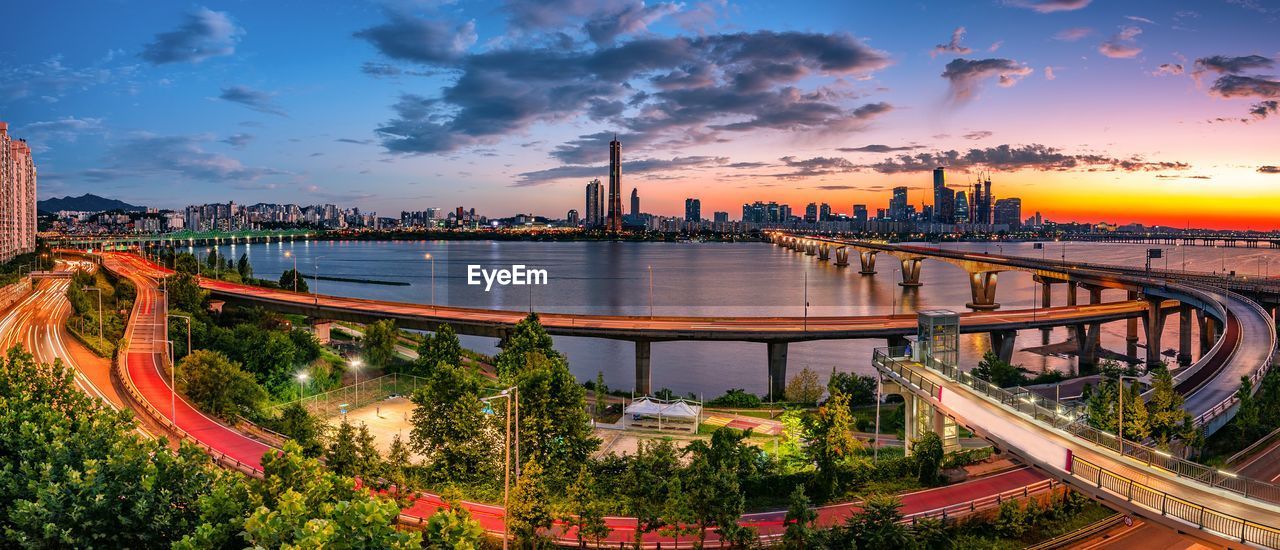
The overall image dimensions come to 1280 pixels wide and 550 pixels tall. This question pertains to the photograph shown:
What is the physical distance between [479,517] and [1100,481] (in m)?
16.9

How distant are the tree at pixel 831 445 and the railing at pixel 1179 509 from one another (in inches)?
301

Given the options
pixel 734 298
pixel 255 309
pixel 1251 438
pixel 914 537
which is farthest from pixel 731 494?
pixel 734 298

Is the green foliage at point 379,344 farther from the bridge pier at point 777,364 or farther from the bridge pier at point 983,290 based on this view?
the bridge pier at point 983,290

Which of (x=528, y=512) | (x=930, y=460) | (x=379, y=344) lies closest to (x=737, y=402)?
(x=930, y=460)

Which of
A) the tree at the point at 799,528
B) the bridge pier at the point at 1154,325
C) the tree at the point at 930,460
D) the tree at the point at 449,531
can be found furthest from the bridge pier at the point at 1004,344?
the tree at the point at 449,531

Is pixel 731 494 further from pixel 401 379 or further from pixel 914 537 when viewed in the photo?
pixel 401 379

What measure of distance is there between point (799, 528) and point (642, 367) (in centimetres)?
3319

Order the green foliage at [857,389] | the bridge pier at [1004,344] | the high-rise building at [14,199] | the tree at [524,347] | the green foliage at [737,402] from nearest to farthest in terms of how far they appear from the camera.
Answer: the tree at [524,347]
the green foliage at [737,402]
the green foliage at [857,389]
the bridge pier at [1004,344]
the high-rise building at [14,199]

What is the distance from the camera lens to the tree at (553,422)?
83.7 ft

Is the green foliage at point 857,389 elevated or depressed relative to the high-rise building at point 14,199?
depressed

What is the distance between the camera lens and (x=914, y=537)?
1836cm

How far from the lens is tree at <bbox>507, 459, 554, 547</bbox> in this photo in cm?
Result: 1808

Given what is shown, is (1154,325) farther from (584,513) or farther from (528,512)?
(528,512)

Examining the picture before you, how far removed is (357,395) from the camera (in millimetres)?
37438
